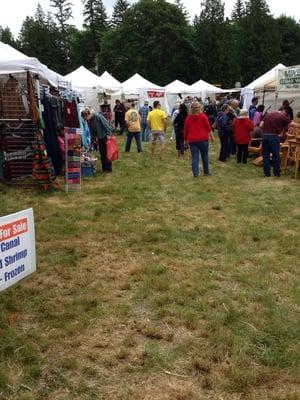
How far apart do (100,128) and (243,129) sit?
368cm

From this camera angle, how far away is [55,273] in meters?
5.02

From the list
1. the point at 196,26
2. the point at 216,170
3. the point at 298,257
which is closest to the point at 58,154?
the point at 216,170

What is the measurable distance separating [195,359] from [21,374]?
1.16 metres

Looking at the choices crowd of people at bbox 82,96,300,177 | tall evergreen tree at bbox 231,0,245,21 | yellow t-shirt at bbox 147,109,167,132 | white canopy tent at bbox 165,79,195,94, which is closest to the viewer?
crowd of people at bbox 82,96,300,177

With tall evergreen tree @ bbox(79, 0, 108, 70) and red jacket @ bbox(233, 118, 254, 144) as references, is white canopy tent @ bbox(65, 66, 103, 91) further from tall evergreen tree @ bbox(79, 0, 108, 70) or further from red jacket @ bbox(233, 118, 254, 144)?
tall evergreen tree @ bbox(79, 0, 108, 70)

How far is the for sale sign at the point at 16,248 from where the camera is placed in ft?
11.9

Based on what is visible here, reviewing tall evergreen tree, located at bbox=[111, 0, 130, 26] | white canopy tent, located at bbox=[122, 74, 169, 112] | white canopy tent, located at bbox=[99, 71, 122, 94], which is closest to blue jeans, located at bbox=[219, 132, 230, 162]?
white canopy tent, located at bbox=[99, 71, 122, 94]

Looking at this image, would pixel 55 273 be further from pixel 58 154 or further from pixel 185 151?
pixel 185 151

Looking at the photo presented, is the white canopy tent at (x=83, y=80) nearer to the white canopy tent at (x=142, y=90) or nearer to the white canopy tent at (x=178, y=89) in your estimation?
the white canopy tent at (x=142, y=90)

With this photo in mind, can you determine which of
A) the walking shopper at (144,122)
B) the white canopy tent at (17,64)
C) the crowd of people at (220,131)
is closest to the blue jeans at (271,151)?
the crowd of people at (220,131)

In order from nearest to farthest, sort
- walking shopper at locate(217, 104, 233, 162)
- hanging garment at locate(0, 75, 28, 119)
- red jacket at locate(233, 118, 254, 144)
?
hanging garment at locate(0, 75, 28, 119), red jacket at locate(233, 118, 254, 144), walking shopper at locate(217, 104, 233, 162)

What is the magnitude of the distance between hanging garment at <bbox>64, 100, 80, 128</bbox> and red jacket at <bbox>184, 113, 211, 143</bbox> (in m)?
2.32

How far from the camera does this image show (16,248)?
379cm

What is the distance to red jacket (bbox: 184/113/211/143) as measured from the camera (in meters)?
10.2
